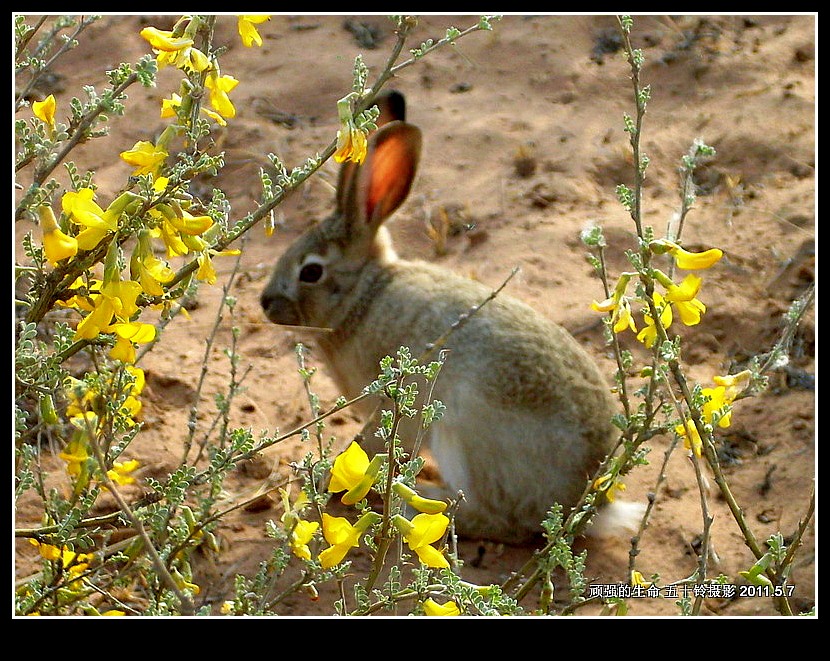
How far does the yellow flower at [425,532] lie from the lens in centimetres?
159

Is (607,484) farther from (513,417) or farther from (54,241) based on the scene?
(54,241)

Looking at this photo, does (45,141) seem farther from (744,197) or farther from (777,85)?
(777,85)

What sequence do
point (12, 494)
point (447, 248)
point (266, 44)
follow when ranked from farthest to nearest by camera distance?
point (266, 44)
point (447, 248)
point (12, 494)

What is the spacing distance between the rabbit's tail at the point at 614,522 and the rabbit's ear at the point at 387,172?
55.8 inches

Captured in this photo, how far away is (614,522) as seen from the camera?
3326 millimetres

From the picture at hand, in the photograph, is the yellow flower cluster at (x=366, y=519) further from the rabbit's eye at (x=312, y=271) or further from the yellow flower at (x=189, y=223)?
the rabbit's eye at (x=312, y=271)

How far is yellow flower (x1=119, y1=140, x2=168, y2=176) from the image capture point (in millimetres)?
1782

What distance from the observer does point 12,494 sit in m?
1.87

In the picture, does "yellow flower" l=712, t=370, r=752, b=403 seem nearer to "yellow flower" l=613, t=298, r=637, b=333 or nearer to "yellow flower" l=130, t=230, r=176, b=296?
"yellow flower" l=613, t=298, r=637, b=333

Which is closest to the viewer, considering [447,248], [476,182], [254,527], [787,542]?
[787,542]

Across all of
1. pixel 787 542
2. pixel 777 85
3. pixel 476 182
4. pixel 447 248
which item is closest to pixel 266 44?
pixel 476 182

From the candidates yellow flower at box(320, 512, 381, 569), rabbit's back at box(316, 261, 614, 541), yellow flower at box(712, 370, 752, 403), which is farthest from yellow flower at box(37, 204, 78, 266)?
rabbit's back at box(316, 261, 614, 541)

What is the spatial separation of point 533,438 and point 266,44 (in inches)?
166

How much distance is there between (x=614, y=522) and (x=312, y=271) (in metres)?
1.55
